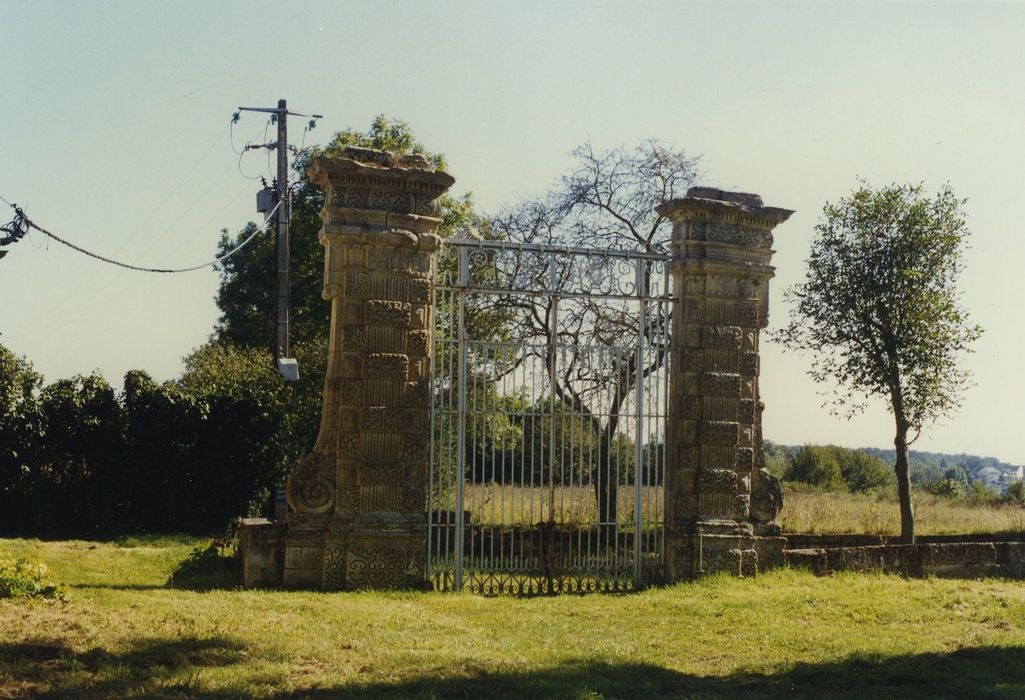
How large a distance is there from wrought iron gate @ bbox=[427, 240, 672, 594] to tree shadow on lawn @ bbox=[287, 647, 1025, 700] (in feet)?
10.5

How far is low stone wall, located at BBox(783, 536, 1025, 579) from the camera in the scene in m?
11.9

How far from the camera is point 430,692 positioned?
258 inches

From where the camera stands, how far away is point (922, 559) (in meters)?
12.3

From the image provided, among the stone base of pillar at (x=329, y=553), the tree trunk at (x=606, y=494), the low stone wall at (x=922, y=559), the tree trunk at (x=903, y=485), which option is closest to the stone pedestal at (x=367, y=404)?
the stone base of pillar at (x=329, y=553)

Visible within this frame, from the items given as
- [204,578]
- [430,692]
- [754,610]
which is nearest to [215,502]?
[204,578]

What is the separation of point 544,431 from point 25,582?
16.6 feet

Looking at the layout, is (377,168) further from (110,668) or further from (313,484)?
(110,668)

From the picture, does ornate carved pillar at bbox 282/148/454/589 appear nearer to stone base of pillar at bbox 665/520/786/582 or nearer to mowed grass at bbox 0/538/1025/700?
mowed grass at bbox 0/538/1025/700

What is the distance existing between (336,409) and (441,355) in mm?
1165

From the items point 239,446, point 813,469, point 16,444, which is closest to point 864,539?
point 239,446

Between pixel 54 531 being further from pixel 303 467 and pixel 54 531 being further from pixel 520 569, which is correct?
pixel 520 569

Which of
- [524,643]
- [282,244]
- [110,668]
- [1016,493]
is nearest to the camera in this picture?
[110,668]

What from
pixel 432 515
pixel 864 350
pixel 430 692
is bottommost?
pixel 430 692

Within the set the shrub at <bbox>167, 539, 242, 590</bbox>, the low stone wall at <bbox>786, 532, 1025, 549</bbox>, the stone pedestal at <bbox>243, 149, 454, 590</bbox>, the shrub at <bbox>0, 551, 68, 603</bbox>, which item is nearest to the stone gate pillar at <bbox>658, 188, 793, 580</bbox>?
the stone pedestal at <bbox>243, 149, 454, 590</bbox>
